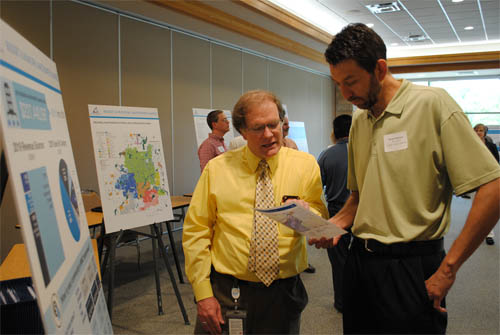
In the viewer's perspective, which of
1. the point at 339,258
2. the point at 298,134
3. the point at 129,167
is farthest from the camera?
the point at 298,134

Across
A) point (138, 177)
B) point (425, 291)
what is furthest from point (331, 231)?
point (138, 177)

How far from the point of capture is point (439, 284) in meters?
1.21

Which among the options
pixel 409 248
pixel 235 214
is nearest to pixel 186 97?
pixel 235 214

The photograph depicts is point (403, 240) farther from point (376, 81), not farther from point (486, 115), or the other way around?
point (486, 115)

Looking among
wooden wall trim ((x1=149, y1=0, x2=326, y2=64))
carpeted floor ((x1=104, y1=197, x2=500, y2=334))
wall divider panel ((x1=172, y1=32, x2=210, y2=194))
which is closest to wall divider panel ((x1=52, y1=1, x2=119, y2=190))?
wooden wall trim ((x1=149, y1=0, x2=326, y2=64))

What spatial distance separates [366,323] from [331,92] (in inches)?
446

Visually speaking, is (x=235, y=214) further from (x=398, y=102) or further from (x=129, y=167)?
(x=129, y=167)

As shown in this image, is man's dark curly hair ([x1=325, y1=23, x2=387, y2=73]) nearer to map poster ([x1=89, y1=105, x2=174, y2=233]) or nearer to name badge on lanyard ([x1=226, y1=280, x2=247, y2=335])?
name badge on lanyard ([x1=226, y1=280, x2=247, y2=335])

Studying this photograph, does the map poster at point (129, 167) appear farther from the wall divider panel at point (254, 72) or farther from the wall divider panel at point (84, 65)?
the wall divider panel at point (254, 72)

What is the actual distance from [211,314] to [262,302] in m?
0.19

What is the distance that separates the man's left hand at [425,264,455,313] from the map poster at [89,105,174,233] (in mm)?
2158

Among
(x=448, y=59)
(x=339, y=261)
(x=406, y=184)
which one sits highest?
(x=448, y=59)

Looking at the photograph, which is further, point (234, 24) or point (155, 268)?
point (234, 24)

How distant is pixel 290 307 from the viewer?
1499mm
